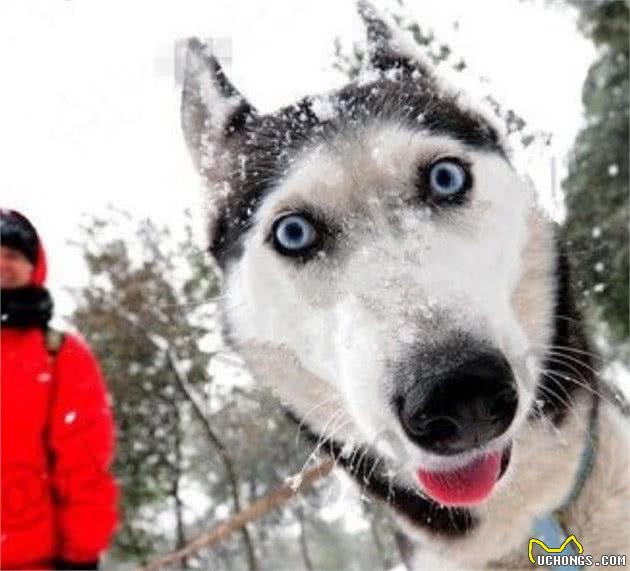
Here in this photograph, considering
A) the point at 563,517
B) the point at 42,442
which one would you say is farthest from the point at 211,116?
the point at 563,517

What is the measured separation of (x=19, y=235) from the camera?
84 cm

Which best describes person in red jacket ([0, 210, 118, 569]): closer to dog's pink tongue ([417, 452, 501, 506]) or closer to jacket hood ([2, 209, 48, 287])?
jacket hood ([2, 209, 48, 287])

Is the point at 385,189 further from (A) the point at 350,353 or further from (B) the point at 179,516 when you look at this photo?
(B) the point at 179,516

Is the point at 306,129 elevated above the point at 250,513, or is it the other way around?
the point at 306,129

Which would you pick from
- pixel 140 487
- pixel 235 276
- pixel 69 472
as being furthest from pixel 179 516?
pixel 235 276

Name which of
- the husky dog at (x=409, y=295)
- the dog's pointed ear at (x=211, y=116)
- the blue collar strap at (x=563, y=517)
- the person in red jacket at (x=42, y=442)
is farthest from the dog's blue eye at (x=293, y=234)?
the blue collar strap at (x=563, y=517)

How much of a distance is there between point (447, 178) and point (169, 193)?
29 centimetres

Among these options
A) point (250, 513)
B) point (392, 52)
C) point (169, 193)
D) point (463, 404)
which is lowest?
point (250, 513)

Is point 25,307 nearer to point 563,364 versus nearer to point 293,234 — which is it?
point 293,234

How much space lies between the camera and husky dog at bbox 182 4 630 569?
694mm

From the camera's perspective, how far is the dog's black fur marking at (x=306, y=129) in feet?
2.72

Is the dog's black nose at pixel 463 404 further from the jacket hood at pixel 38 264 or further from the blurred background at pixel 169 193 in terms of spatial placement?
the jacket hood at pixel 38 264

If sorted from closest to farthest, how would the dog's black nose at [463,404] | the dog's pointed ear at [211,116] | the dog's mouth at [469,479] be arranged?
the dog's black nose at [463,404] < the dog's mouth at [469,479] < the dog's pointed ear at [211,116]

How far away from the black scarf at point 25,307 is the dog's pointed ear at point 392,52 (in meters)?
0.39
